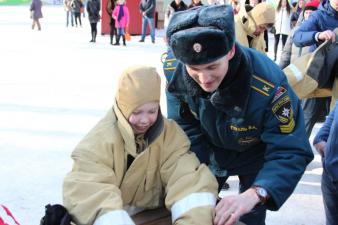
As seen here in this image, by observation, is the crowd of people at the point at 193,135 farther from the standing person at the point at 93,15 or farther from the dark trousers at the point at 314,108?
the standing person at the point at 93,15

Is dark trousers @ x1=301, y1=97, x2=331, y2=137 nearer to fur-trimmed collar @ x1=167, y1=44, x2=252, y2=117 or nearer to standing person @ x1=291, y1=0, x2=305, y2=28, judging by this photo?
fur-trimmed collar @ x1=167, y1=44, x2=252, y2=117

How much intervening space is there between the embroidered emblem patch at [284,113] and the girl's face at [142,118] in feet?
1.40

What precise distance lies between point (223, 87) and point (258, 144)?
1.36 ft

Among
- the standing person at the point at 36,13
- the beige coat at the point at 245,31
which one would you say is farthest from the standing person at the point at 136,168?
the standing person at the point at 36,13

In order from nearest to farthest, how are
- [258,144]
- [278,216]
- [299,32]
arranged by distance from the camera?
[258,144]
[278,216]
[299,32]

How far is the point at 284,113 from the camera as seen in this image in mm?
1683

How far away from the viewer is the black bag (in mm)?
1536

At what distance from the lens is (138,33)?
16.5 meters

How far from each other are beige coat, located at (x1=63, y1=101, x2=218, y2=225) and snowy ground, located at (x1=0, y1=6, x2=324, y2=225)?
1621 mm

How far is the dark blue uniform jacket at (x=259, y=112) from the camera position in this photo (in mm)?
1659

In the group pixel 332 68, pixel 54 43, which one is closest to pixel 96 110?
pixel 332 68

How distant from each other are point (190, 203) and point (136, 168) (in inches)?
9.0

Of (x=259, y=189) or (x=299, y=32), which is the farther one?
(x=299, y=32)

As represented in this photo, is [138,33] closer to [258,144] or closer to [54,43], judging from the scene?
[54,43]
